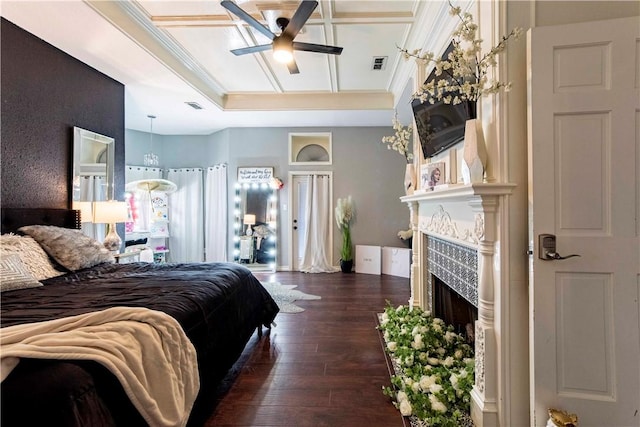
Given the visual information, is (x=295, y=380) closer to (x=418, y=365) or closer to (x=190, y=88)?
(x=418, y=365)

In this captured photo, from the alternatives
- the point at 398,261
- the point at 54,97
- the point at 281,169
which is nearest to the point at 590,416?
the point at 398,261

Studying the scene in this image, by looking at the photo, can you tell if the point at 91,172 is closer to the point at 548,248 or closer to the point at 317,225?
the point at 317,225

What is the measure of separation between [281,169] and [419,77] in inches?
143

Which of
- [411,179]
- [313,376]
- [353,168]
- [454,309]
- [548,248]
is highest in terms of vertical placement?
[353,168]

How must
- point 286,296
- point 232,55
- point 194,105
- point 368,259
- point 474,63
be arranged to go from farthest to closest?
point 368,259
point 194,105
point 286,296
point 232,55
point 474,63

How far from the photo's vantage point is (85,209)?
3.46 metres

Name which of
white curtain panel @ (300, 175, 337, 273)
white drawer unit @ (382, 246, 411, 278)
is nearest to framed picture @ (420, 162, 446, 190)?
white drawer unit @ (382, 246, 411, 278)

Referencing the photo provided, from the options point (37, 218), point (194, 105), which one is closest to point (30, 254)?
Answer: point (37, 218)

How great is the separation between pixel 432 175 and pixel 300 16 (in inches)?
67.2

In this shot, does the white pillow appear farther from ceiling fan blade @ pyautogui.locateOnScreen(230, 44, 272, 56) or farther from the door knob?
the door knob

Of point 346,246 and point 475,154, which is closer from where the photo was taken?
point 475,154

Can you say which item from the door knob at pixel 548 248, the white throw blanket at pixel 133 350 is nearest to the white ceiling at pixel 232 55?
the door knob at pixel 548 248

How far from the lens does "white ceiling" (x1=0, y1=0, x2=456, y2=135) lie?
9.34 ft

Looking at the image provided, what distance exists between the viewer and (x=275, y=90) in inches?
199
